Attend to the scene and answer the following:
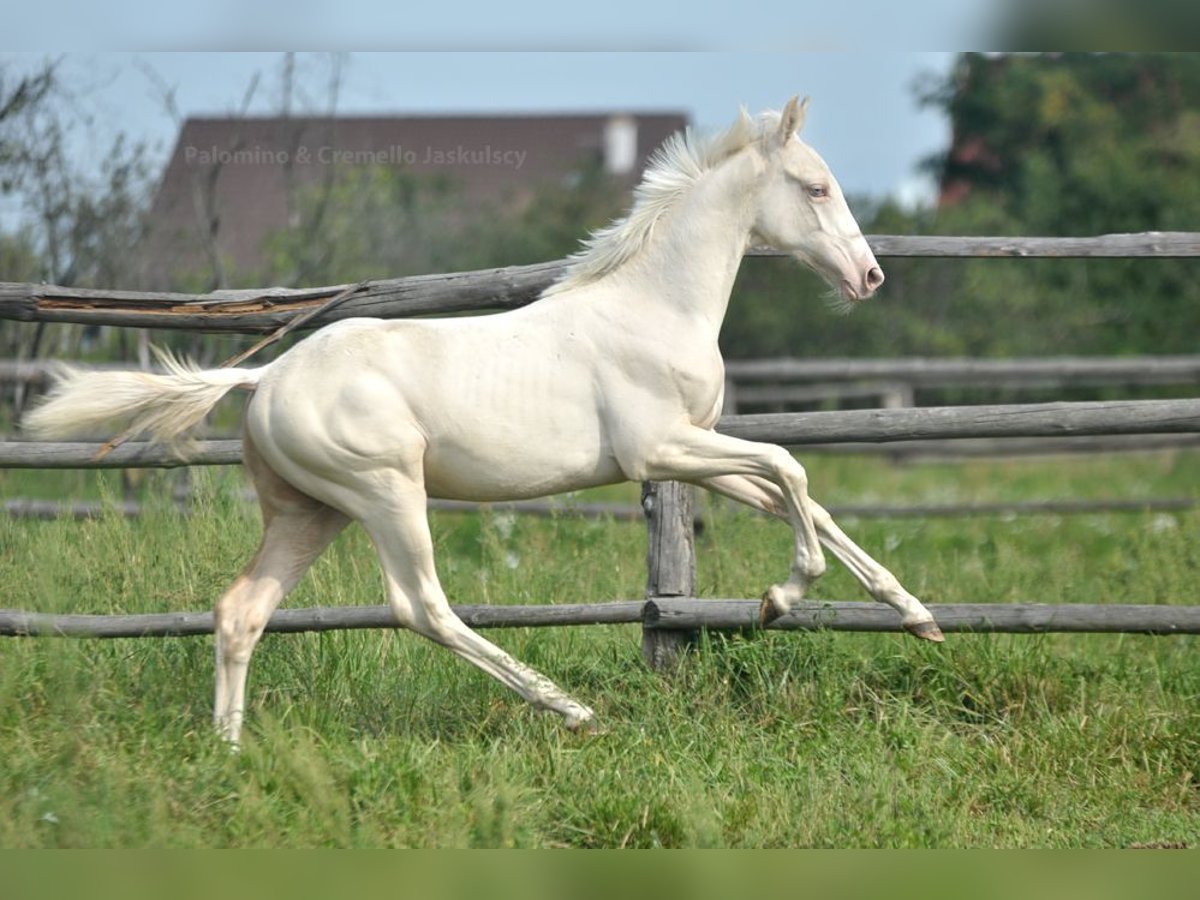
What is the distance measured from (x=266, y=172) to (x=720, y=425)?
12133 mm

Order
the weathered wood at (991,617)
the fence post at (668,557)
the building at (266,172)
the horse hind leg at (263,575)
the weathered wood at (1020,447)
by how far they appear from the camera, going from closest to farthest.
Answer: the horse hind leg at (263,575), the weathered wood at (991,617), the fence post at (668,557), the building at (266,172), the weathered wood at (1020,447)

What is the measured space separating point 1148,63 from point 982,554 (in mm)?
17997

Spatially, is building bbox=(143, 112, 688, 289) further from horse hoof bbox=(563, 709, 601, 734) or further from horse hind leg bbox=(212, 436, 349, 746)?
horse hoof bbox=(563, 709, 601, 734)

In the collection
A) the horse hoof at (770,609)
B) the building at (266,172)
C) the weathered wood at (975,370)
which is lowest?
the horse hoof at (770,609)

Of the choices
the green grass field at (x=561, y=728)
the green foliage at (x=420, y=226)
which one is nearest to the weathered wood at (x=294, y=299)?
the green grass field at (x=561, y=728)

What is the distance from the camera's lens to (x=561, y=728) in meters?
4.61

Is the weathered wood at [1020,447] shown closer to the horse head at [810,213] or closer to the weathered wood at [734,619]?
the weathered wood at [734,619]

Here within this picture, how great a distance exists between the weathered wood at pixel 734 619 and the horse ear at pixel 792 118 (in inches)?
68.7

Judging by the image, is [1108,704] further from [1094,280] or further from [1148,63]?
[1148,63]

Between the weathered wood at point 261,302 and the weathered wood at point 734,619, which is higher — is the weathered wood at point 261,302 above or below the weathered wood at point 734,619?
above

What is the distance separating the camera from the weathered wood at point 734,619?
204 inches

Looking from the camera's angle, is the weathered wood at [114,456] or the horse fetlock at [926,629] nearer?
the horse fetlock at [926,629]

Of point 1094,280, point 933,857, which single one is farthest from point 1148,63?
point 933,857

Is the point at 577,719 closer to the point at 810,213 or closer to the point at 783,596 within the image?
the point at 783,596
